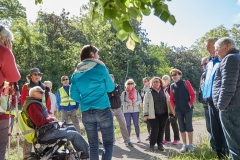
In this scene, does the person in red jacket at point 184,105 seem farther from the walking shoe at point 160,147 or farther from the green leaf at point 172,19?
the green leaf at point 172,19

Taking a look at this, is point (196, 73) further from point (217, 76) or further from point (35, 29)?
point (217, 76)

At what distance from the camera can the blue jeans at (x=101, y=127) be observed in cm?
378

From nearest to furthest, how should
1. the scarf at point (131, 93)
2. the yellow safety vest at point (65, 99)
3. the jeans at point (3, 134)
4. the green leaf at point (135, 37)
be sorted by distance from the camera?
the green leaf at point (135, 37) → the jeans at point (3, 134) → the yellow safety vest at point (65, 99) → the scarf at point (131, 93)

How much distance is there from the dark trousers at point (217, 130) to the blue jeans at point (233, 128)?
2.75 ft

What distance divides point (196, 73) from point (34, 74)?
42922mm

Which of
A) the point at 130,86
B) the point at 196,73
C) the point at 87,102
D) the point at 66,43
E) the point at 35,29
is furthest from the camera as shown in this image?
the point at 196,73

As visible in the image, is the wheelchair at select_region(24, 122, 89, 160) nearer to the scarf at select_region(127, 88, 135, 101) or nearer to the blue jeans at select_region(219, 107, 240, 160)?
the blue jeans at select_region(219, 107, 240, 160)

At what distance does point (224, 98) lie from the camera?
349 cm

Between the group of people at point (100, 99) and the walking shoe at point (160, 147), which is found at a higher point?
the group of people at point (100, 99)

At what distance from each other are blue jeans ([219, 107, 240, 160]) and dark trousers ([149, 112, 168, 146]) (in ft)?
9.08

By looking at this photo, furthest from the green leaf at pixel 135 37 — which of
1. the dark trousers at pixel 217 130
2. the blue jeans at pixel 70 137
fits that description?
the blue jeans at pixel 70 137

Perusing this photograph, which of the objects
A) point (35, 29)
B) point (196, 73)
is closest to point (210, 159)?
point (35, 29)

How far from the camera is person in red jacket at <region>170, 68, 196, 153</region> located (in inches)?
228

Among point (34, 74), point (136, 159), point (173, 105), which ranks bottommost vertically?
point (136, 159)
